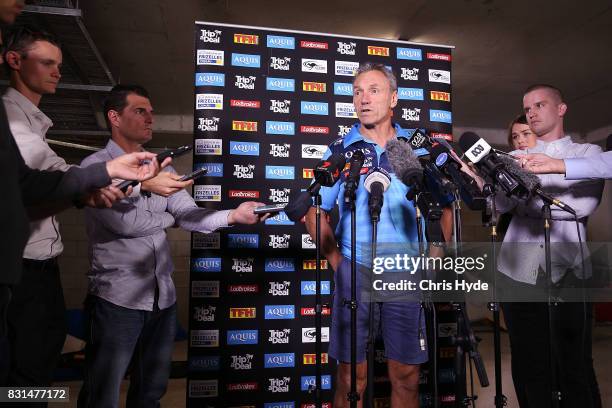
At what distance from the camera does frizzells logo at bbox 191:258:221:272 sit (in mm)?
2867

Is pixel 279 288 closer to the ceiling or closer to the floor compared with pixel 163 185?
closer to the floor

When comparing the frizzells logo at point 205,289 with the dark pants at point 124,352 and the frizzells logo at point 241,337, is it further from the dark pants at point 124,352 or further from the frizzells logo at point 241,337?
the dark pants at point 124,352

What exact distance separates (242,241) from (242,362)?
0.81 metres

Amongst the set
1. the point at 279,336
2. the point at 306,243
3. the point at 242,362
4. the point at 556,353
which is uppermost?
the point at 306,243

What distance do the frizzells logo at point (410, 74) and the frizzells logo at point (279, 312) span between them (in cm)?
190

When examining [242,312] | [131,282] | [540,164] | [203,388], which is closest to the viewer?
[540,164]

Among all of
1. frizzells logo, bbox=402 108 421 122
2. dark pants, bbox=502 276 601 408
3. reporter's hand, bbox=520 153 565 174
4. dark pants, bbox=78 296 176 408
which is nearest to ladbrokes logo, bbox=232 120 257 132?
frizzells logo, bbox=402 108 421 122

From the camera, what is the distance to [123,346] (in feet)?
6.39

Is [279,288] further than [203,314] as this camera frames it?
Yes

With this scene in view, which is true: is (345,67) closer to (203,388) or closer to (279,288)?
(279,288)

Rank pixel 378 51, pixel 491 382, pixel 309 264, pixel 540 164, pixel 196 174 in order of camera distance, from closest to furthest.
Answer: pixel 196 174
pixel 540 164
pixel 309 264
pixel 378 51
pixel 491 382

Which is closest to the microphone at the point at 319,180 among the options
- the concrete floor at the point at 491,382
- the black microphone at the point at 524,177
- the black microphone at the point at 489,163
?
the black microphone at the point at 489,163

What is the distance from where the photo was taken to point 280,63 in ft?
10.2

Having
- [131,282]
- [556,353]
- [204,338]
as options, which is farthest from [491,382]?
[131,282]
